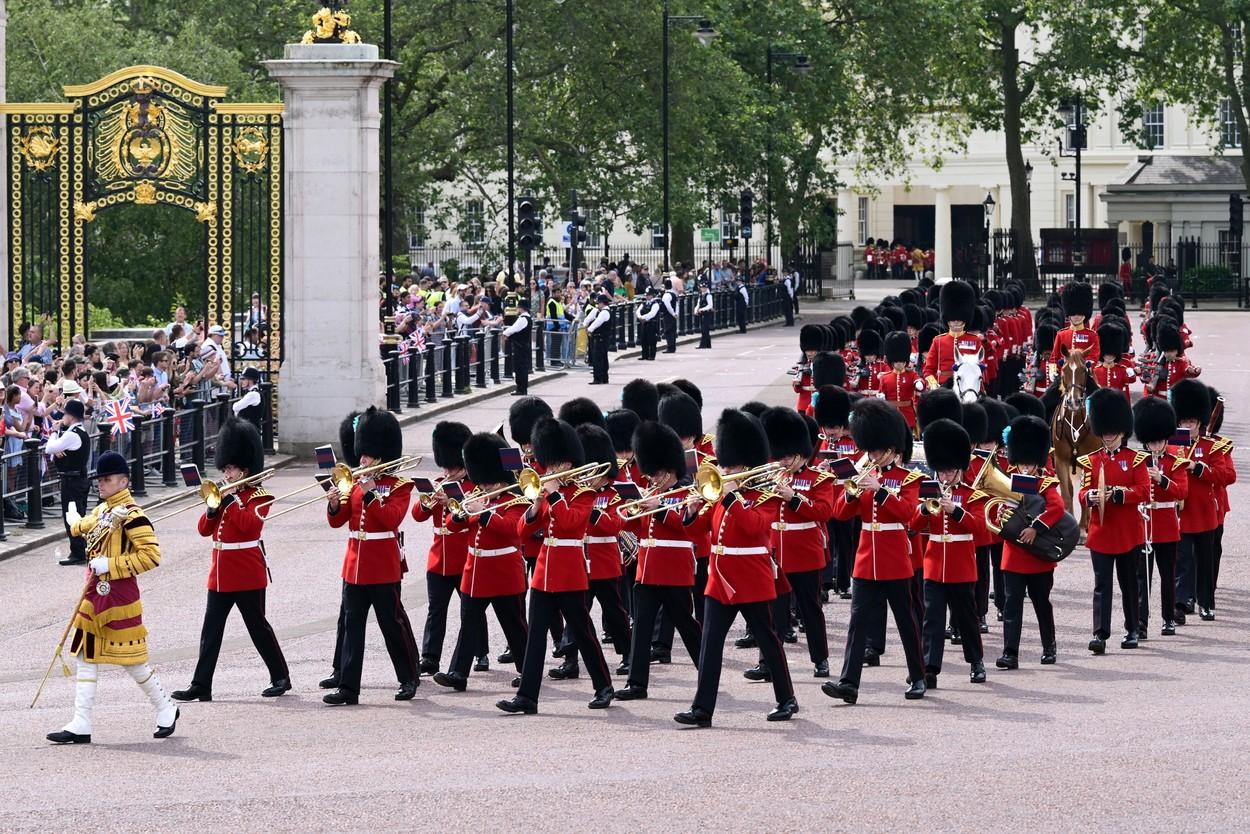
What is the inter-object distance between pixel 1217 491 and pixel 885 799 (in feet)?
17.2

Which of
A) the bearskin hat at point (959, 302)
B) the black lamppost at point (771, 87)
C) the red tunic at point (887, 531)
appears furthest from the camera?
the black lamppost at point (771, 87)

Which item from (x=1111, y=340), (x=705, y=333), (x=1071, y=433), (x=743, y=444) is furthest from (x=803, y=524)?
(x=705, y=333)

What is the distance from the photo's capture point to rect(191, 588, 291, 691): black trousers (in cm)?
1098

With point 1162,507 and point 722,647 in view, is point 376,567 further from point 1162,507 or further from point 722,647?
point 1162,507

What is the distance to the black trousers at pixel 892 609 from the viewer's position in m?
10.6

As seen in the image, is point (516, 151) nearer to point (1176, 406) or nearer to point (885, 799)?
point (1176, 406)

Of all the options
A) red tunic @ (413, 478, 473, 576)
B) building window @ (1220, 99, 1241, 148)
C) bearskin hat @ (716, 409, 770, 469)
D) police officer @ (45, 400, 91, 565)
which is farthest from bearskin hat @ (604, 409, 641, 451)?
building window @ (1220, 99, 1241, 148)

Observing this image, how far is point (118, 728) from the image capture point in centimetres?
1037

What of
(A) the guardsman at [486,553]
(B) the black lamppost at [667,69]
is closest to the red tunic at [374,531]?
(A) the guardsman at [486,553]

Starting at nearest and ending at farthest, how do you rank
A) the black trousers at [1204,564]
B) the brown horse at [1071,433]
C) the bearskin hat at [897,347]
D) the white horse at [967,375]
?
1. the black trousers at [1204,564]
2. the brown horse at [1071,433]
3. the white horse at [967,375]
4. the bearskin hat at [897,347]

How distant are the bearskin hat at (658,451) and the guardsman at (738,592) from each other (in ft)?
1.83

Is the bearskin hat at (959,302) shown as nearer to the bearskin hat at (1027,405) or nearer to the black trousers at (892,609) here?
the bearskin hat at (1027,405)

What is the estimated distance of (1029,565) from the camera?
11.5 m

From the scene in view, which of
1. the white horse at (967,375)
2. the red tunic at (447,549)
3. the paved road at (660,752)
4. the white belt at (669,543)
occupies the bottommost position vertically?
the paved road at (660,752)
